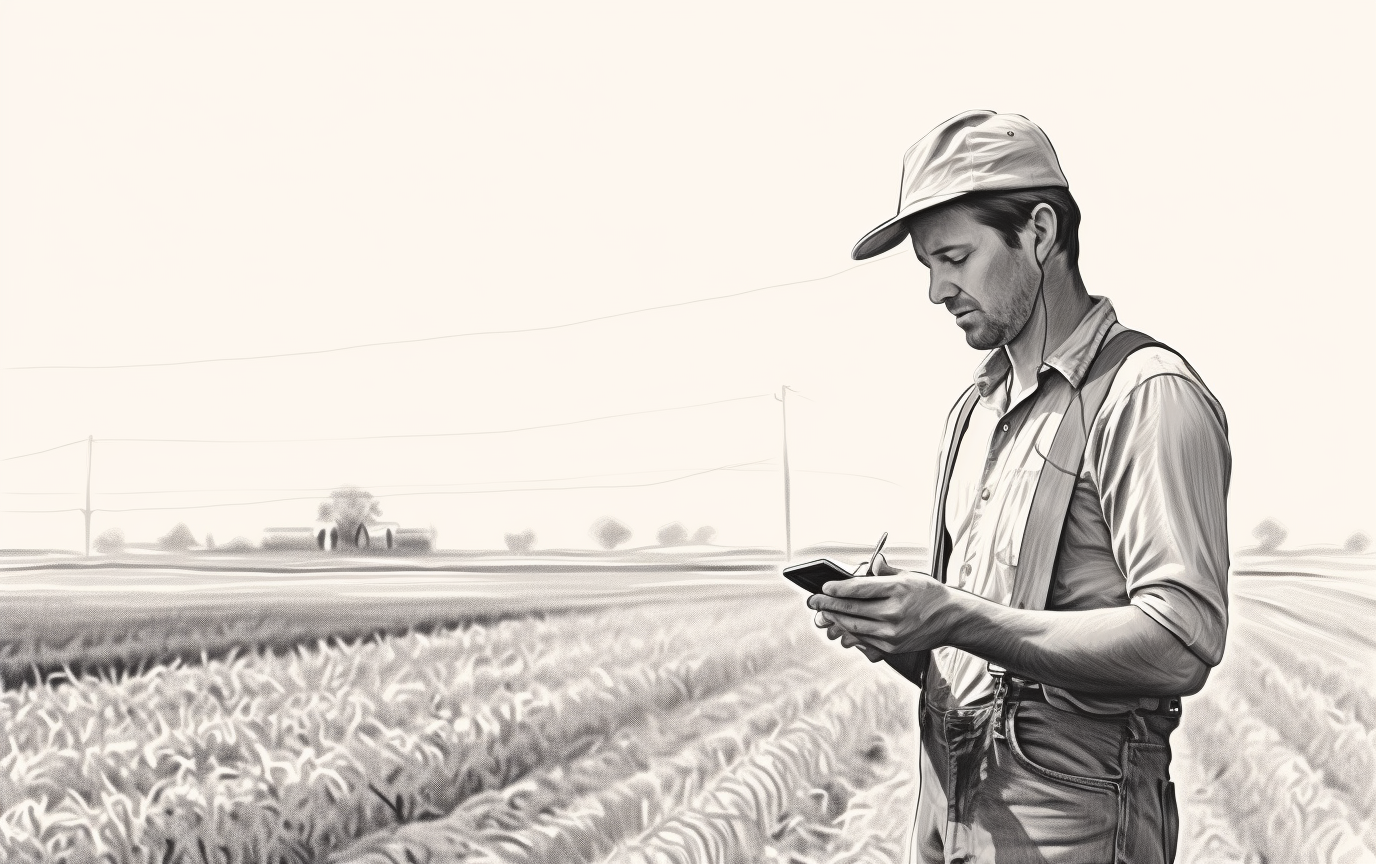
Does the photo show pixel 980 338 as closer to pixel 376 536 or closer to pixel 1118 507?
pixel 1118 507

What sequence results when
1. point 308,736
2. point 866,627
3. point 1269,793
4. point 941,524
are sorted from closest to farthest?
point 866,627
point 941,524
point 308,736
point 1269,793

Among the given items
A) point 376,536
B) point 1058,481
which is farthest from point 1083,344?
point 376,536

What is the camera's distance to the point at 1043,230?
2297 mm

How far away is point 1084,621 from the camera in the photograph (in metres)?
2.06

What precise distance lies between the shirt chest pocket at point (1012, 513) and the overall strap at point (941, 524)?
285 mm

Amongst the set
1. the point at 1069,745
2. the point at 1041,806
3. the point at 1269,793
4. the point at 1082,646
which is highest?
the point at 1082,646

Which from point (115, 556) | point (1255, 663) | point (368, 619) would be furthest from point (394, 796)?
point (1255, 663)

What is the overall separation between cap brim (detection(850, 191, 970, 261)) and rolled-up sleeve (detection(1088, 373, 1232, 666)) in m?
0.50

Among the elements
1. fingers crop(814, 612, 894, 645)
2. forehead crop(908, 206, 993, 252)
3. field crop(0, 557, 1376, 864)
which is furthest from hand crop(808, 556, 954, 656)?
field crop(0, 557, 1376, 864)

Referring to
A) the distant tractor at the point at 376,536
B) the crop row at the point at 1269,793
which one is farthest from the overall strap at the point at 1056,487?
the distant tractor at the point at 376,536

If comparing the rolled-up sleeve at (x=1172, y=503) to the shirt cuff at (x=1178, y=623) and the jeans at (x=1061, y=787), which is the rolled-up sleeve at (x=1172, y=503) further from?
the jeans at (x=1061, y=787)

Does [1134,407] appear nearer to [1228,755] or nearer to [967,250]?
[967,250]

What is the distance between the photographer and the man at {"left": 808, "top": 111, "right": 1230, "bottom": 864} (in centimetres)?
204

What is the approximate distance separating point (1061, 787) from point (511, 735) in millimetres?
5253
